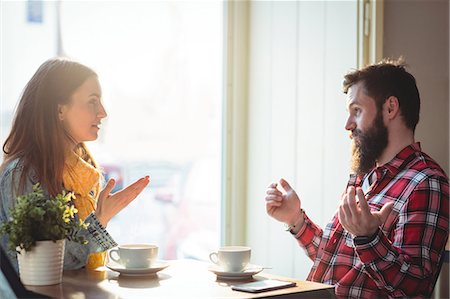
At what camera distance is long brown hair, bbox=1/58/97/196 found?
2.13m

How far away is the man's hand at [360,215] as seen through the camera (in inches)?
74.0

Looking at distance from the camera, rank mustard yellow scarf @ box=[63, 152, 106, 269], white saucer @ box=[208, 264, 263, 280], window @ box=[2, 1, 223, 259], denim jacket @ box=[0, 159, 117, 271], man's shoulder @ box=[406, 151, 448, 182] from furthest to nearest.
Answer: window @ box=[2, 1, 223, 259], mustard yellow scarf @ box=[63, 152, 106, 269], man's shoulder @ box=[406, 151, 448, 182], denim jacket @ box=[0, 159, 117, 271], white saucer @ box=[208, 264, 263, 280]

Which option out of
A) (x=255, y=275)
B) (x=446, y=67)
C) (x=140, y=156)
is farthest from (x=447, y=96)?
(x=255, y=275)

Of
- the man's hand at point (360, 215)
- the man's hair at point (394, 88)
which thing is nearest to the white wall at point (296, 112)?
the man's hair at point (394, 88)

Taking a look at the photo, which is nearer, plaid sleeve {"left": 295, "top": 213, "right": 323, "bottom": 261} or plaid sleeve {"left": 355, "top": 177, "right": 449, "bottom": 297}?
plaid sleeve {"left": 355, "top": 177, "right": 449, "bottom": 297}

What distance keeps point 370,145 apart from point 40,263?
1092 mm

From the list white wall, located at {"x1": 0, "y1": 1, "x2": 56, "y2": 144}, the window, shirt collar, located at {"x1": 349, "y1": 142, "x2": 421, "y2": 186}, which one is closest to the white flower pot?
shirt collar, located at {"x1": 349, "y1": 142, "x2": 421, "y2": 186}

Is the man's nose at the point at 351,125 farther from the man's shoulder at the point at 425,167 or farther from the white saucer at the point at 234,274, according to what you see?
the white saucer at the point at 234,274

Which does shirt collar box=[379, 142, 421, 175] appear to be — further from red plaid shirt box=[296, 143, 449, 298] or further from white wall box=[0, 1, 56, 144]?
white wall box=[0, 1, 56, 144]

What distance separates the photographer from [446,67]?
3.11 meters

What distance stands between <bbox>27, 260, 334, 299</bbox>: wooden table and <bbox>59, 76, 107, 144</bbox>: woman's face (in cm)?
49

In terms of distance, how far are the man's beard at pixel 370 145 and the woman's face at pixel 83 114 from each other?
0.82 m

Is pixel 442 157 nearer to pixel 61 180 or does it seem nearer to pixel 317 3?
pixel 317 3

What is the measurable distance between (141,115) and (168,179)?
329 mm
